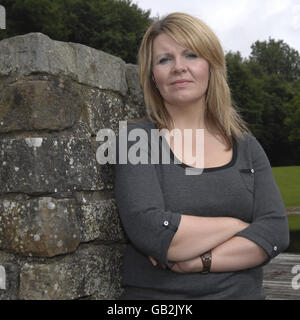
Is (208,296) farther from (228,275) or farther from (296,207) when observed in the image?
(296,207)

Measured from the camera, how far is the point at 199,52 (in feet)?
7.73

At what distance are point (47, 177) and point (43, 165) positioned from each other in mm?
53

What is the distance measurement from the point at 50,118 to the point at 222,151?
858mm

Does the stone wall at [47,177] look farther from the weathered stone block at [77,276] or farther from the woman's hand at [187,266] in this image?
the woman's hand at [187,266]

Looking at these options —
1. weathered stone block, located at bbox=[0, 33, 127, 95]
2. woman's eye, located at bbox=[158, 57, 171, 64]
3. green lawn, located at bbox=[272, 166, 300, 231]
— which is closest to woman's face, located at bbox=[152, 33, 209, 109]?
woman's eye, located at bbox=[158, 57, 171, 64]

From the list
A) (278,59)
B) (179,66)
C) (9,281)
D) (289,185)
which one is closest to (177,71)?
(179,66)

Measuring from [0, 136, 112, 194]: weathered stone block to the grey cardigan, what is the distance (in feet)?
0.63

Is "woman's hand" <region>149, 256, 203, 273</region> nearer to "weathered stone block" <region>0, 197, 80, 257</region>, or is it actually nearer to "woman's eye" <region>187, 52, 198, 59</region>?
"weathered stone block" <region>0, 197, 80, 257</region>

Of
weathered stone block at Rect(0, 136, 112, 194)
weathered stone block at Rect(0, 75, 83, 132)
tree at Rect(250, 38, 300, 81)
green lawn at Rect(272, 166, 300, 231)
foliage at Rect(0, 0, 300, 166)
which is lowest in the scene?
green lawn at Rect(272, 166, 300, 231)

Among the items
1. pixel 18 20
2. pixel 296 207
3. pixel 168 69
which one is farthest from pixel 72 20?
pixel 168 69

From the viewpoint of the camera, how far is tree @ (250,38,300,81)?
60.0 metres

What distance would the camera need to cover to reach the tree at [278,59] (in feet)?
197

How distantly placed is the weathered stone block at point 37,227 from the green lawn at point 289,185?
15106 millimetres
